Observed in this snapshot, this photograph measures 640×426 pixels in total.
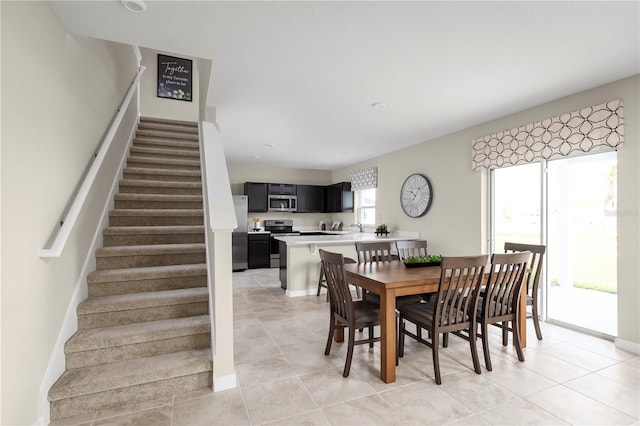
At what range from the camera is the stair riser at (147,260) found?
2703 mm

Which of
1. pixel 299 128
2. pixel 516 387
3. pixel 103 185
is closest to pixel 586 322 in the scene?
pixel 516 387

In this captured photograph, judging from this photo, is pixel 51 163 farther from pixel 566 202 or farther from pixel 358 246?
pixel 566 202

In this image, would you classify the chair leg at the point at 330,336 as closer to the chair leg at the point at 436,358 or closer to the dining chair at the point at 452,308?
the dining chair at the point at 452,308

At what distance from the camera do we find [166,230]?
3088 mm

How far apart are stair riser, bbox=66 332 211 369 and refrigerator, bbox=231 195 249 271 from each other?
167 inches

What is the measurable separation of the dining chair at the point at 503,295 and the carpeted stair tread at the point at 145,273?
2.35 meters

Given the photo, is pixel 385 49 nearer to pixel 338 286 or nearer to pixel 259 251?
pixel 338 286

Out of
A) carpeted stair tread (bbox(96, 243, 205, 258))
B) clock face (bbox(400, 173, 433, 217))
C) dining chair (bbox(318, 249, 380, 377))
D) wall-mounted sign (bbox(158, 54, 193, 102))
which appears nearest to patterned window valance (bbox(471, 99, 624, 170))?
clock face (bbox(400, 173, 433, 217))

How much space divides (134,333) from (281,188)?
5589 millimetres

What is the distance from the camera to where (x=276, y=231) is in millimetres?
7504

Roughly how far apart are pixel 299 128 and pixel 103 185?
254 centimetres

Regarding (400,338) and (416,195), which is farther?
(416,195)

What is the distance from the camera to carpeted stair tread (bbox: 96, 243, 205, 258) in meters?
2.69

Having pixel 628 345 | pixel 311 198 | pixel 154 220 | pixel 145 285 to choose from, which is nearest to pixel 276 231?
pixel 311 198
